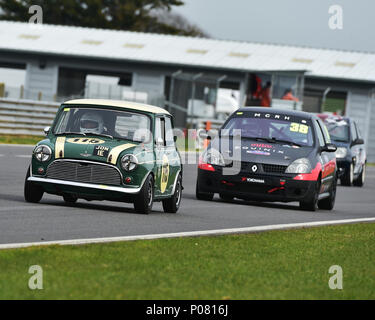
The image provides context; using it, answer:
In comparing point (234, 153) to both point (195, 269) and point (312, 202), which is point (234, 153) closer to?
point (312, 202)

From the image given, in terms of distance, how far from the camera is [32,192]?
14148 millimetres

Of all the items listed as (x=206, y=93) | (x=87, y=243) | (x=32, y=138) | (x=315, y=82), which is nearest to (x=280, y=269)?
(x=87, y=243)

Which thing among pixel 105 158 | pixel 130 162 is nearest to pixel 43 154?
pixel 105 158

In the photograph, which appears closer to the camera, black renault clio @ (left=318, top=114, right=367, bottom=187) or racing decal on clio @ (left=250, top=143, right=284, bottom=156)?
racing decal on clio @ (left=250, top=143, right=284, bottom=156)

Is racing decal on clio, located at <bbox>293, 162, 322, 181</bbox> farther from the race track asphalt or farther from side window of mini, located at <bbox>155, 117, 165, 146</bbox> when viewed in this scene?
side window of mini, located at <bbox>155, 117, 165, 146</bbox>

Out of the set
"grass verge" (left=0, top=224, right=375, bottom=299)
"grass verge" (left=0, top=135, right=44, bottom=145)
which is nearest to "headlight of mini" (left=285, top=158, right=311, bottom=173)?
"grass verge" (left=0, top=224, right=375, bottom=299)

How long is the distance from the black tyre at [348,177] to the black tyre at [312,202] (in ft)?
33.6

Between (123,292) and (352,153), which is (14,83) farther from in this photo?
(123,292)

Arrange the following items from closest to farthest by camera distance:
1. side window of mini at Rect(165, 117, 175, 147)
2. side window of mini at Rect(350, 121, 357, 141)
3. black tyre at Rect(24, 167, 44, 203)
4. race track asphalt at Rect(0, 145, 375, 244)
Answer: race track asphalt at Rect(0, 145, 375, 244) < black tyre at Rect(24, 167, 44, 203) < side window of mini at Rect(165, 117, 175, 147) < side window of mini at Rect(350, 121, 357, 141)

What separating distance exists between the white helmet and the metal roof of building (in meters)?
35.5

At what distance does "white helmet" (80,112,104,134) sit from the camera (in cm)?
1441

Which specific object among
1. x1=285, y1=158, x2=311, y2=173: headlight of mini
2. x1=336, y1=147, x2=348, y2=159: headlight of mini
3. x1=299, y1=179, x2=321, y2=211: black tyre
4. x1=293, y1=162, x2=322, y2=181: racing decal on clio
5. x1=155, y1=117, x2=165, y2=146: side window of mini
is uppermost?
x1=155, y1=117, x2=165, y2=146: side window of mini
